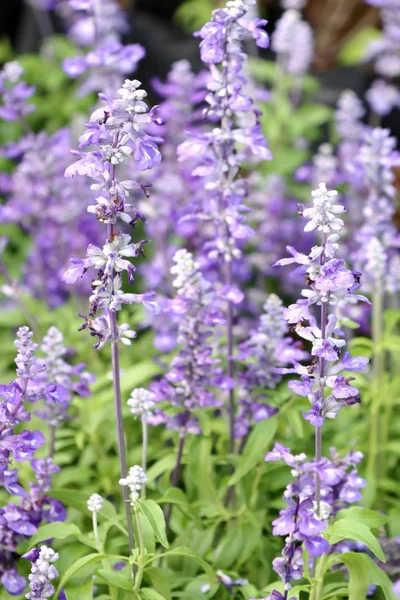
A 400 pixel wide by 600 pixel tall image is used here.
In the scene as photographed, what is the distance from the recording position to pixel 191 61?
331 inches

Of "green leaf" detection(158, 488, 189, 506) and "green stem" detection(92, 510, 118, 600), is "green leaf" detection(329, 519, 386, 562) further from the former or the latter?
"green stem" detection(92, 510, 118, 600)

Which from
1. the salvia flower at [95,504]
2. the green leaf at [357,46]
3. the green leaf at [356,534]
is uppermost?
the green leaf at [357,46]

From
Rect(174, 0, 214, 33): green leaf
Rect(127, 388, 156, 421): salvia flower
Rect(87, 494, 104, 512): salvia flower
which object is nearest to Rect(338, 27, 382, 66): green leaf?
Rect(174, 0, 214, 33): green leaf

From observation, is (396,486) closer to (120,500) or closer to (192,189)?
(120,500)

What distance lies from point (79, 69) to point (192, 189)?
1002mm

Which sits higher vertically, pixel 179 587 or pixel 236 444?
pixel 236 444

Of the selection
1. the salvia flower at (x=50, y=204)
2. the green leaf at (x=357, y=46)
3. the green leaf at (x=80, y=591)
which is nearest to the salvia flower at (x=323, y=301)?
the green leaf at (x=80, y=591)

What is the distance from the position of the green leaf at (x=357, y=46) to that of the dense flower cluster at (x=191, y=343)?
5133 mm

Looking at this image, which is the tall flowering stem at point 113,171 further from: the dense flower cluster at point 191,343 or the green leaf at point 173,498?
the green leaf at point 173,498

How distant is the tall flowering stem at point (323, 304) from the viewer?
2.77 metres

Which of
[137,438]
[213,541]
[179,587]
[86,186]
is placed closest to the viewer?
[179,587]

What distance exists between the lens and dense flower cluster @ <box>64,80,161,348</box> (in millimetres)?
2801

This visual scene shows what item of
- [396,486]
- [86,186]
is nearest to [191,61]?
[86,186]

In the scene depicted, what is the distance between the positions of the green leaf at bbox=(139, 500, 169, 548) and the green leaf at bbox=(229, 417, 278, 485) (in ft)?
2.25
